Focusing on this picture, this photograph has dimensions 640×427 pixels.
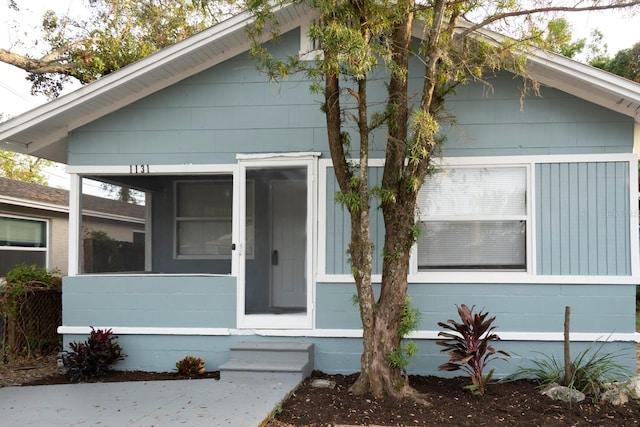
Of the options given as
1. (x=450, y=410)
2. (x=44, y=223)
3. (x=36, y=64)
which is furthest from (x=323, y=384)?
(x=36, y=64)

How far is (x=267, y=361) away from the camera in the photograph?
6.62 meters

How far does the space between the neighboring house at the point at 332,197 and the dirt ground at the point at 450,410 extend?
0.94 meters

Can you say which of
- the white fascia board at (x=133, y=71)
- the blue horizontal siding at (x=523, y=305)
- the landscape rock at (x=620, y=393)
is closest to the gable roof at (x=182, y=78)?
the white fascia board at (x=133, y=71)

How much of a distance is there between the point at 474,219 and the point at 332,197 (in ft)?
5.57

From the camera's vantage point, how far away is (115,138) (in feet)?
23.9

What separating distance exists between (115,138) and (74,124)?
1.79 feet

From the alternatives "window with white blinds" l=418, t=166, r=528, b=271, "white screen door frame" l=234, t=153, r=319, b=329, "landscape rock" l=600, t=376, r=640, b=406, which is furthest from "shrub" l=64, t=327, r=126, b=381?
"landscape rock" l=600, t=376, r=640, b=406

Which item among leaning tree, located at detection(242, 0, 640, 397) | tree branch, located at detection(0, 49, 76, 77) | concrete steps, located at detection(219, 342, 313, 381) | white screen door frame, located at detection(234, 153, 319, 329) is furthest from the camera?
tree branch, located at detection(0, 49, 76, 77)

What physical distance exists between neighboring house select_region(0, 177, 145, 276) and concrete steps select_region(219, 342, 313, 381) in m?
3.40

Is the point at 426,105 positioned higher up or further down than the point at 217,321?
higher up

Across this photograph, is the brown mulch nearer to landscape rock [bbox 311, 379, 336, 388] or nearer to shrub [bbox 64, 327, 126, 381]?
landscape rock [bbox 311, 379, 336, 388]

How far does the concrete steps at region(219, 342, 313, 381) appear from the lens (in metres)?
6.36

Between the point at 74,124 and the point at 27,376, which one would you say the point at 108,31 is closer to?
the point at 74,124

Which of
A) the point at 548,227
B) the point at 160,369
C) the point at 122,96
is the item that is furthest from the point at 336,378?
the point at 122,96
